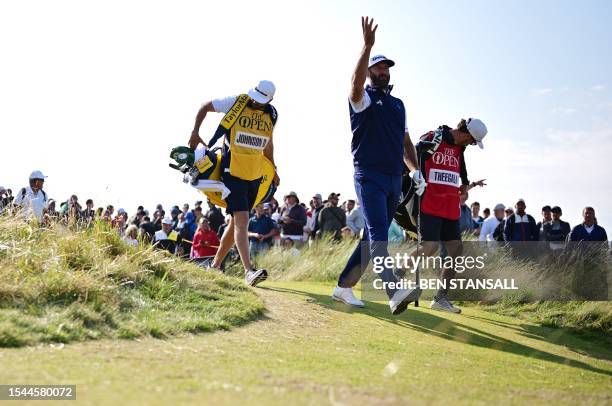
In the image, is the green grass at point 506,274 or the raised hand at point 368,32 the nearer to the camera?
the raised hand at point 368,32

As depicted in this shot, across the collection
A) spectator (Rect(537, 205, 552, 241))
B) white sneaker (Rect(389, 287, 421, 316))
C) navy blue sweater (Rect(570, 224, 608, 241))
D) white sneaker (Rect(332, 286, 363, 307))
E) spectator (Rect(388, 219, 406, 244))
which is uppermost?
spectator (Rect(537, 205, 552, 241))

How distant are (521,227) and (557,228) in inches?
36.7

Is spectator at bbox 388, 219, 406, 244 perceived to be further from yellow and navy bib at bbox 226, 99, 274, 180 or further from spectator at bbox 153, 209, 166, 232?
spectator at bbox 153, 209, 166, 232

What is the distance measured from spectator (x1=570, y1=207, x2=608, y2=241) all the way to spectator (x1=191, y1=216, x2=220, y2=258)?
7.06 meters

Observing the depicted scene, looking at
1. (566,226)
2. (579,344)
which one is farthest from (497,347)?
(566,226)

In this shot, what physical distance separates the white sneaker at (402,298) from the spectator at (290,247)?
26.4 feet

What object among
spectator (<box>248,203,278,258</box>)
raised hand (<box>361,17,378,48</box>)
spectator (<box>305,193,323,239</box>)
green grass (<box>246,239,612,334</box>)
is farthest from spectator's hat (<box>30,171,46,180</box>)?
raised hand (<box>361,17,378,48</box>)

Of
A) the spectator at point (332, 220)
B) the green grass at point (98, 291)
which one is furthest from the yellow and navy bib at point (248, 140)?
the spectator at point (332, 220)

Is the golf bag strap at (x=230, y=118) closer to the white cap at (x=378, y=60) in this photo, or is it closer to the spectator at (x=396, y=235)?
the white cap at (x=378, y=60)

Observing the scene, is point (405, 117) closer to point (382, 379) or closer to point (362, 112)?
point (362, 112)

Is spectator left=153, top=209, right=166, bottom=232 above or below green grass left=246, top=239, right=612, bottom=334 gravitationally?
above

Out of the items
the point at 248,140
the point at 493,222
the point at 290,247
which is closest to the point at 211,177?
the point at 248,140

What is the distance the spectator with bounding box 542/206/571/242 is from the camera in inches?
599

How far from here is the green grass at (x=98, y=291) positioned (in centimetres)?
459
